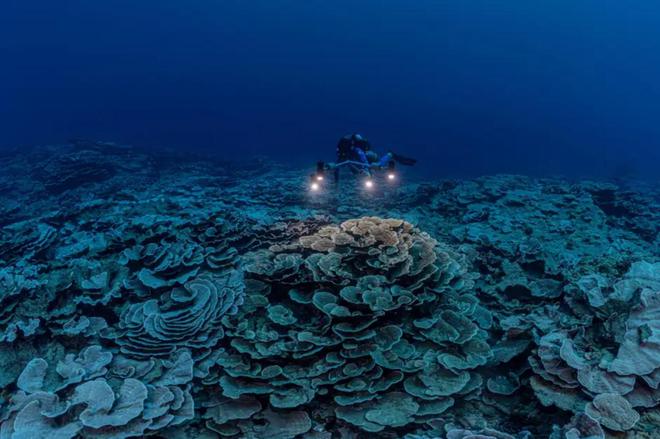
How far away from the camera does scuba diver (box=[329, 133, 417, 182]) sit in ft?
35.8

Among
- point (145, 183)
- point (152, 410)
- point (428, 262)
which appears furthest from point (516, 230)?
point (145, 183)

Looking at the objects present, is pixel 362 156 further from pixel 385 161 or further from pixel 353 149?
pixel 385 161

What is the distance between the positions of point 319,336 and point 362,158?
7701 mm

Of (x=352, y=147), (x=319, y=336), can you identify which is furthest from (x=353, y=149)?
(x=319, y=336)

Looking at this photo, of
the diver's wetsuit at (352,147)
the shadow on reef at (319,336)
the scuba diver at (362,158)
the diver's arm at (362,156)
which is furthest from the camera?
the diver's wetsuit at (352,147)

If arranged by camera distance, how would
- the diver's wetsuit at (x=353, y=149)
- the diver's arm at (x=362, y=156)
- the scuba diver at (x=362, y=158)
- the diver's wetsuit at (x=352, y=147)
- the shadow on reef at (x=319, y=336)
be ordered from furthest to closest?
the diver's wetsuit at (x=352, y=147)
the diver's wetsuit at (x=353, y=149)
the diver's arm at (x=362, y=156)
the scuba diver at (x=362, y=158)
the shadow on reef at (x=319, y=336)

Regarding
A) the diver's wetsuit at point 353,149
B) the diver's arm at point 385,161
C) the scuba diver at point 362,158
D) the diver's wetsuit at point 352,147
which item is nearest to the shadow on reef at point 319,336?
the scuba diver at point 362,158

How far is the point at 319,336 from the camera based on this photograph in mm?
4441

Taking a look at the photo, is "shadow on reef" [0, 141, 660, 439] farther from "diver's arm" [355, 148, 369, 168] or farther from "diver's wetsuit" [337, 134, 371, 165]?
"diver's wetsuit" [337, 134, 371, 165]

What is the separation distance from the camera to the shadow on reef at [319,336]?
3637 mm

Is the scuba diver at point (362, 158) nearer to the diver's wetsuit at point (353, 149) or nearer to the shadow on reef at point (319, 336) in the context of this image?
the diver's wetsuit at point (353, 149)

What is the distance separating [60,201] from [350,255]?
13683 mm

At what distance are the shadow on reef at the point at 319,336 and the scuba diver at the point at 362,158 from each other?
3848mm

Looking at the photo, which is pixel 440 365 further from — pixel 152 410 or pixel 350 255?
pixel 152 410
